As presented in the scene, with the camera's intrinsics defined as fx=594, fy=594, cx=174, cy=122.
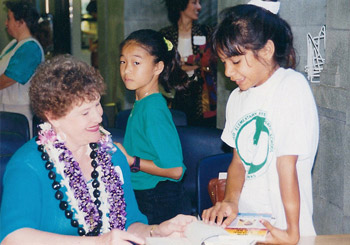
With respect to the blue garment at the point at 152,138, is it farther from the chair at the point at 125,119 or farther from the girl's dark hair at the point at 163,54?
the chair at the point at 125,119

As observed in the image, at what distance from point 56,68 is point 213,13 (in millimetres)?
4687

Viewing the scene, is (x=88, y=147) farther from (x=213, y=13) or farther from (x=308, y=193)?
(x=213, y=13)

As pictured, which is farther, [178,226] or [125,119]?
[125,119]

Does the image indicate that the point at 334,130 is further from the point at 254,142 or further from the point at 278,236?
the point at 278,236

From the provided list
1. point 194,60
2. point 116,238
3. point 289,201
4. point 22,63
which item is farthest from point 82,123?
point 194,60

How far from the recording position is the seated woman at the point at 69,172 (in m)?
1.95

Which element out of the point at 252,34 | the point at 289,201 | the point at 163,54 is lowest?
the point at 289,201

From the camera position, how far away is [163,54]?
322 centimetres

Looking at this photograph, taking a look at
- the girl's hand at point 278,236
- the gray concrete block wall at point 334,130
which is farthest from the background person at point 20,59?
the girl's hand at point 278,236

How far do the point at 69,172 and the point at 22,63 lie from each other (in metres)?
3.04

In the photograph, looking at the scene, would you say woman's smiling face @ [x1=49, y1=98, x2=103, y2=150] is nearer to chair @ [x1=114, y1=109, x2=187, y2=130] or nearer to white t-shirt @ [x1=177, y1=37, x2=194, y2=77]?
chair @ [x1=114, y1=109, x2=187, y2=130]

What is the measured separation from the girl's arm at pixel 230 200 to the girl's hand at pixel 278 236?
153 mm

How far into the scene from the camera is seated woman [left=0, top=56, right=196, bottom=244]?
1945 millimetres

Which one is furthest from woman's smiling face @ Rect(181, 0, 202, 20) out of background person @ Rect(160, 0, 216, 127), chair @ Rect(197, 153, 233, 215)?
chair @ Rect(197, 153, 233, 215)
